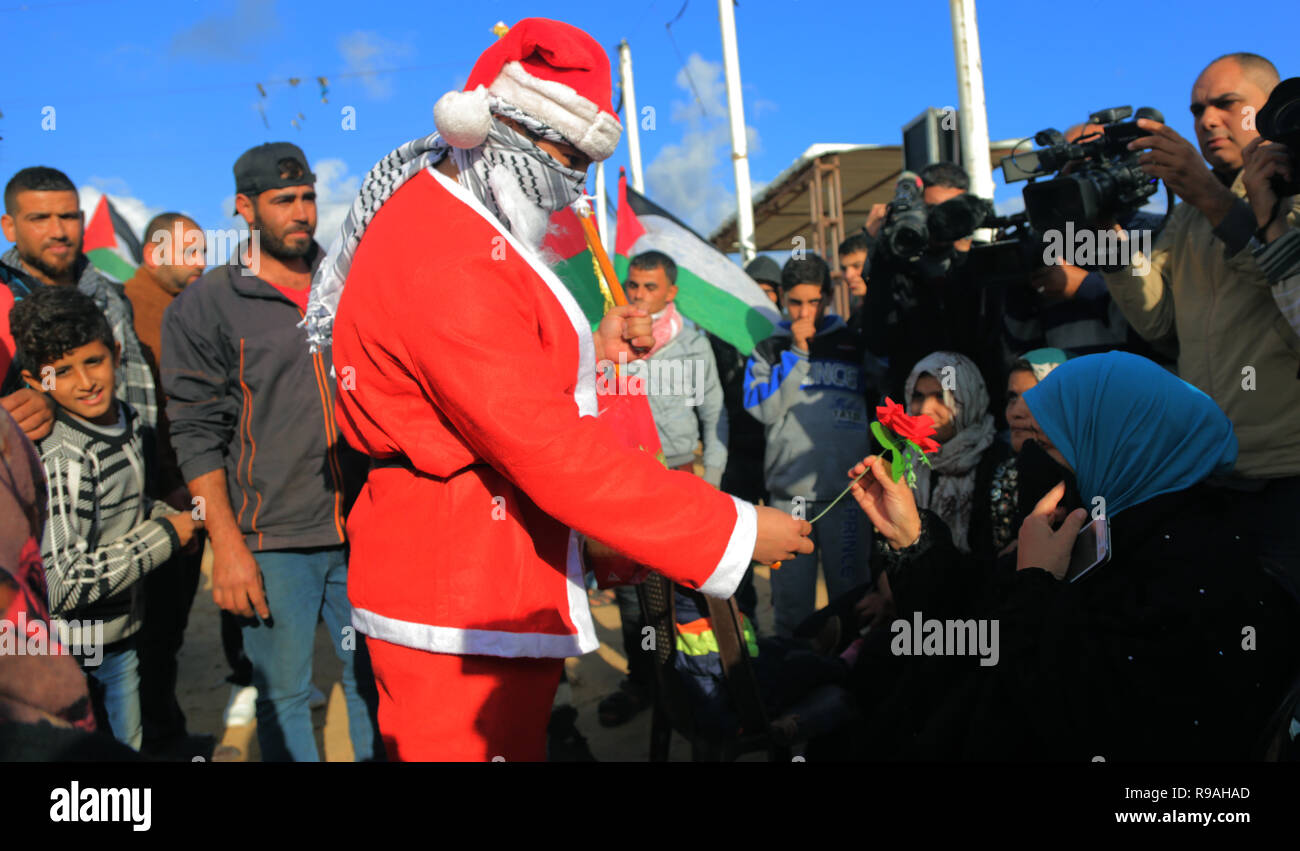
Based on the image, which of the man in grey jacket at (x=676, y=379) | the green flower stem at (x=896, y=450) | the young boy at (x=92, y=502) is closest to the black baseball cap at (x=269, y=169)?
the young boy at (x=92, y=502)

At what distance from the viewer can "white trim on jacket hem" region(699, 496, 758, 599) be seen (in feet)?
5.29

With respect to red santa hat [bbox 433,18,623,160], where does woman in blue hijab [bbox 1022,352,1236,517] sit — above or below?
below

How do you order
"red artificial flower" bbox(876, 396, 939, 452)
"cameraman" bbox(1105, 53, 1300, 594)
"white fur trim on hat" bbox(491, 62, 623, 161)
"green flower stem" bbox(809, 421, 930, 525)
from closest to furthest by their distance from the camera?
1. "white fur trim on hat" bbox(491, 62, 623, 161)
2. "red artificial flower" bbox(876, 396, 939, 452)
3. "green flower stem" bbox(809, 421, 930, 525)
4. "cameraman" bbox(1105, 53, 1300, 594)

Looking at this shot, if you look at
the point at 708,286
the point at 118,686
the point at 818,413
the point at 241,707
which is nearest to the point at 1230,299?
the point at 818,413

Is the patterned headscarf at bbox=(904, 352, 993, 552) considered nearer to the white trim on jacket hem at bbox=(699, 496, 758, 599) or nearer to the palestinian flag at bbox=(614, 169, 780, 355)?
the palestinian flag at bbox=(614, 169, 780, 355)

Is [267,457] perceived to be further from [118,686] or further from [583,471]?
[583,471]

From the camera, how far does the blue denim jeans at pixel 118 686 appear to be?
119 inches

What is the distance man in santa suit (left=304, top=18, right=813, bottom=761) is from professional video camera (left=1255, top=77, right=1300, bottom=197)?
6.19 feet

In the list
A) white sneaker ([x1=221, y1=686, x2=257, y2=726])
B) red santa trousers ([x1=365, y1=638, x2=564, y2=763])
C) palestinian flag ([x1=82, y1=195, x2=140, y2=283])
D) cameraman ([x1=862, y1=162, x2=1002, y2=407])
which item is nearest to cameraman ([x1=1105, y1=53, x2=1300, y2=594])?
cameraman ([x1=862, y1=162, x2=1002, y2=407])

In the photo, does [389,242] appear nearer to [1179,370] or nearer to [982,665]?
[982,665]

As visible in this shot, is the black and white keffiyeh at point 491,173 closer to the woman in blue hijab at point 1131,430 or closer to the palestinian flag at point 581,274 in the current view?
the palestinian flag at point 581,274

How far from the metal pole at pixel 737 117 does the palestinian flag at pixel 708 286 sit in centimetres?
542

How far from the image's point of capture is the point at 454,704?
5.47 feet
